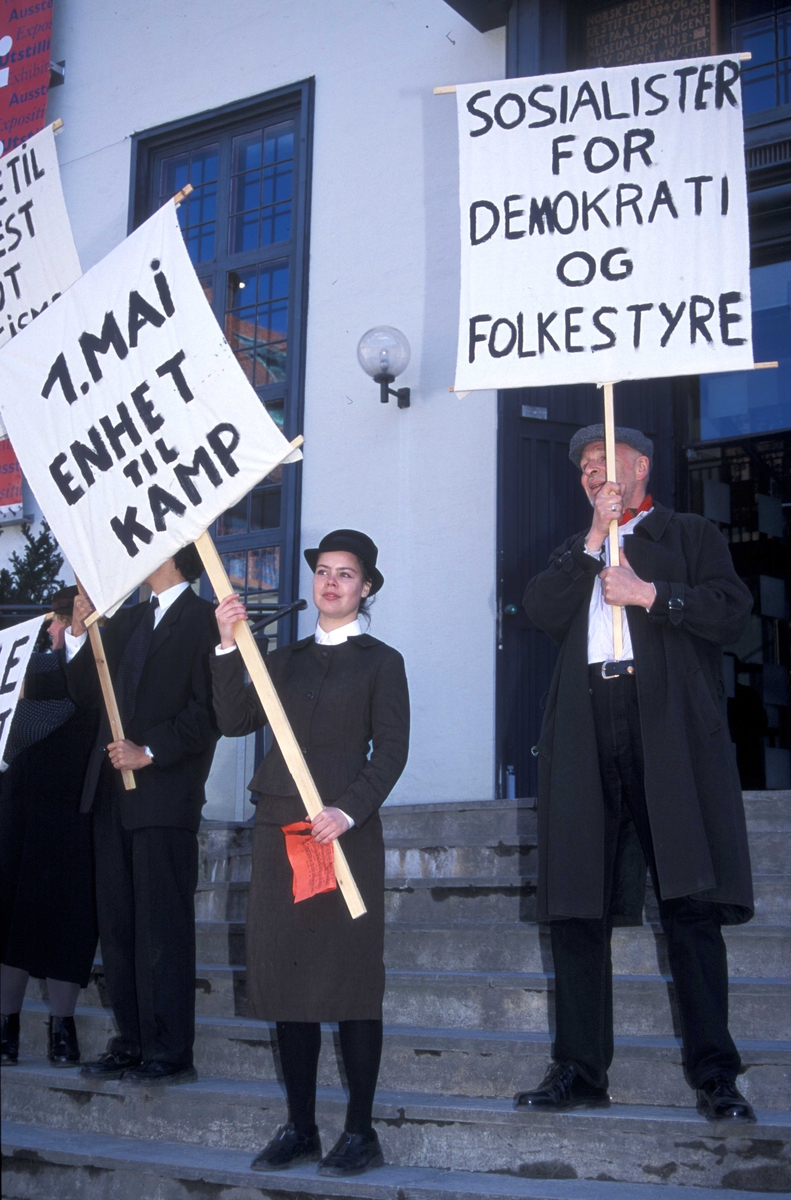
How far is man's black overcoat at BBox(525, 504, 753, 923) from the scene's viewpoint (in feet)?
10.3

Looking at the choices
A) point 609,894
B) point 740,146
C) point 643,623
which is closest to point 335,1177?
point 609,894

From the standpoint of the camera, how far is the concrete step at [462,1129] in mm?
2967

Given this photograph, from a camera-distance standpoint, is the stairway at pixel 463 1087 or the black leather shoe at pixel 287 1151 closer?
the stairway at pixel 463 1087

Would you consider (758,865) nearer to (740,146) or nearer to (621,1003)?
(621,1003)

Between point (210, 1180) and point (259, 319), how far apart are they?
19.3ft

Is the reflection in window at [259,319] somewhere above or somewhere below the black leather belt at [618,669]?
above

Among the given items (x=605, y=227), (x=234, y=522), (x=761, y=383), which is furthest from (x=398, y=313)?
(x=605, y=227)

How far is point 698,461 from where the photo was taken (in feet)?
23.6

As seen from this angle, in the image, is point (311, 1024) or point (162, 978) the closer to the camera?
point (311, 1024)

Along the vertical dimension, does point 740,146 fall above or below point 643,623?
above

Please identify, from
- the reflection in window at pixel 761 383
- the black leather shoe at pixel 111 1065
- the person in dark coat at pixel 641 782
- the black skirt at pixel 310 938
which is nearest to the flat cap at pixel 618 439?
the person in dark coat at pixel 641 782

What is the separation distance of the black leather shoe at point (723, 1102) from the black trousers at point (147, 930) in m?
1.55

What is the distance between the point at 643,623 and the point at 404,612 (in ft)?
11.7

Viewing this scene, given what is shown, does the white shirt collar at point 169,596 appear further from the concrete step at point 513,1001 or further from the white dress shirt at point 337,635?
the concrete step at point 513,1001
